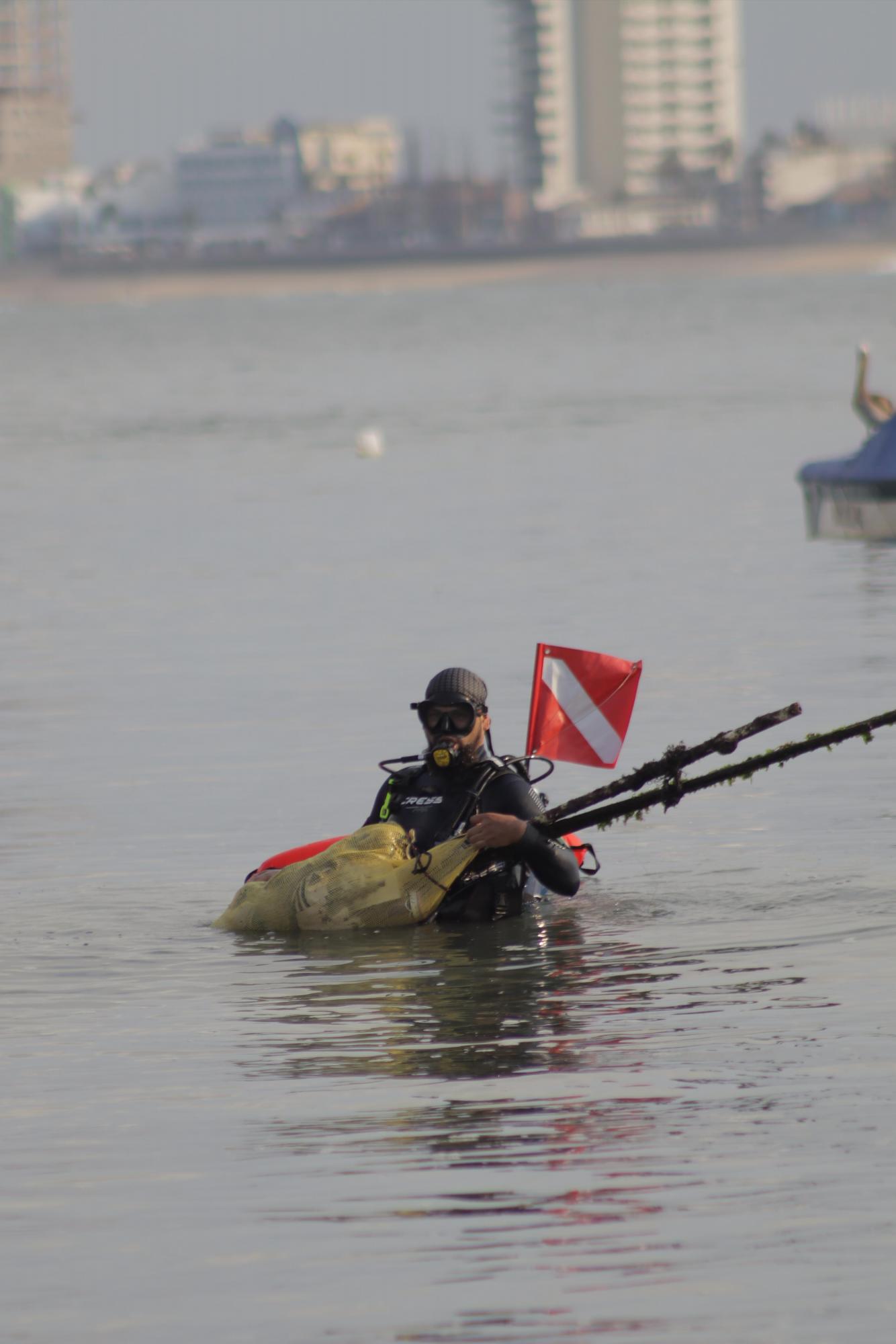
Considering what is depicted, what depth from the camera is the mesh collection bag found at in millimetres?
12023

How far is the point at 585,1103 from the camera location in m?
8.90

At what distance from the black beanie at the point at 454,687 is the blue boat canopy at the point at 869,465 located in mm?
19023

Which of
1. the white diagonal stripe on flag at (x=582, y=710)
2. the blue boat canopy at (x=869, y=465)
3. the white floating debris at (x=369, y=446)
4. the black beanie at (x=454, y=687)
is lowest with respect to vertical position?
the white floating debris at (x=369, y=446)

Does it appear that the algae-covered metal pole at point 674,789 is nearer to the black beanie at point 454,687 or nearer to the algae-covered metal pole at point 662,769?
the algae-covered metal pole at point 662,769

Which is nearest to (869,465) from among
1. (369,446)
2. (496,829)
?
(496,829)

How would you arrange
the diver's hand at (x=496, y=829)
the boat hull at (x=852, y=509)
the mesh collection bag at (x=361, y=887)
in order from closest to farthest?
the diver's hand at (x=496, y=829) → the mesh collection bag at (x=361, y=887) → the boat hull at (x=852, y=509)

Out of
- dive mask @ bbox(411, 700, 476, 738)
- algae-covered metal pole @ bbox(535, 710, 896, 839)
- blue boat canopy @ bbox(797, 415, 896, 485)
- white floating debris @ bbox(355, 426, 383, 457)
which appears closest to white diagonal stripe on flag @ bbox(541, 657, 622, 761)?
algae-covered metal pole @ bbox(535, 710, 896, 839)

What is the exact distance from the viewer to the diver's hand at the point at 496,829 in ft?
37.7

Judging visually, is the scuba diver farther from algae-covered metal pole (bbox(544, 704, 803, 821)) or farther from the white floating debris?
the white floating debris

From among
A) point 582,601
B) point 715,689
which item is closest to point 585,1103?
point 715,689

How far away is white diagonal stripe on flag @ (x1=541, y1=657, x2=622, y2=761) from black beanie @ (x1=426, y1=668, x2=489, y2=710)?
3.83ft

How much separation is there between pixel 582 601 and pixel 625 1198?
60.9 feet

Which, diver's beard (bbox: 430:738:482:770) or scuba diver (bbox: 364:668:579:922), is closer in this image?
scuba diver (bbox: 364:668:579:922)

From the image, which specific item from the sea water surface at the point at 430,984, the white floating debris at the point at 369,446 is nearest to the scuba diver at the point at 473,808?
the sea water surface at the point at 430,984
